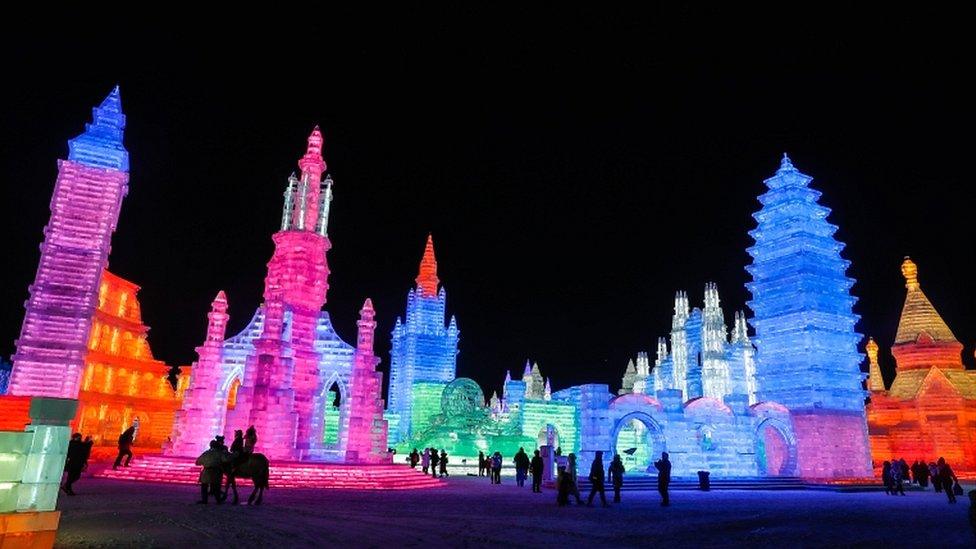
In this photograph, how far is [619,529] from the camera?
11.5m

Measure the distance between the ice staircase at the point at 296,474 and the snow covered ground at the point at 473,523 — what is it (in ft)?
12.8

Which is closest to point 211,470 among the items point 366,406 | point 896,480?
point 366,406

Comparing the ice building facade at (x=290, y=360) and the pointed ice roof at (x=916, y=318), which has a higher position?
the pointed ice roof at (x=916, y=318)

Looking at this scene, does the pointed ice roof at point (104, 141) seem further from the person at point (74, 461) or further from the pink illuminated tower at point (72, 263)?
the person at point (74, 461)

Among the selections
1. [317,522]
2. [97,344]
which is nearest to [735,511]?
[317,522]

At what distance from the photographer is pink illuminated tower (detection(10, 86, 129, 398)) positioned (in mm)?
37031

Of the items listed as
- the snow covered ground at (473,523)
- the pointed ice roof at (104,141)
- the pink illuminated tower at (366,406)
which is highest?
the pointed ice roof at (104,141)

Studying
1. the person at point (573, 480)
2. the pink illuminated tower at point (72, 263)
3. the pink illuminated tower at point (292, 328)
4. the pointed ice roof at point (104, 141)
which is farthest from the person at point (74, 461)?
the pointed ice roof at point (104, 141)

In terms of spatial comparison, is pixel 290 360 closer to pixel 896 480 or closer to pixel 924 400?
pixel 896 480

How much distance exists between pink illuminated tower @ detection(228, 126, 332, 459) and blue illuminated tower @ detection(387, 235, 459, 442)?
156 ft

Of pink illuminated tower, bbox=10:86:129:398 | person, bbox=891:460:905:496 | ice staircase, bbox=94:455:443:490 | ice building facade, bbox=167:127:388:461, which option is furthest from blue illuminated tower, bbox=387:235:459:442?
person, bbox=891:460:905:496

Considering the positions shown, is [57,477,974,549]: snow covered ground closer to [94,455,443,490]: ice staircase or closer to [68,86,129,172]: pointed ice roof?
[94,455,443,490]: ice staircase

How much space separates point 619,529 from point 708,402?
70.2ft

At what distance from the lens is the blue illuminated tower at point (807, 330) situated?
3328 cm
